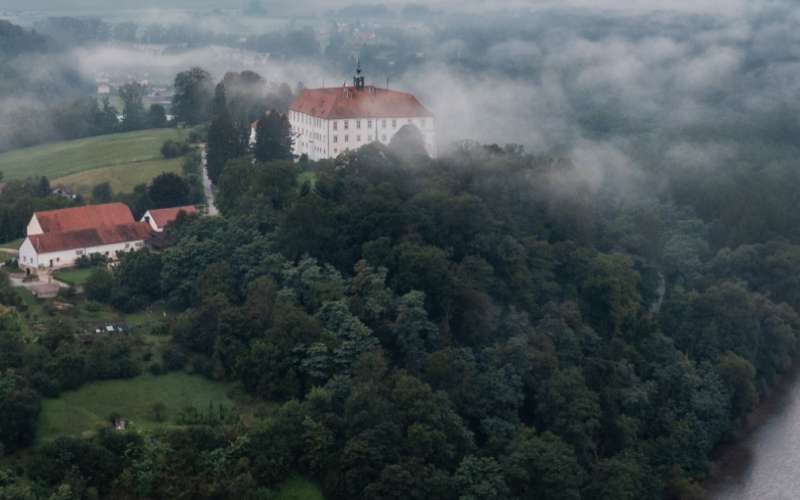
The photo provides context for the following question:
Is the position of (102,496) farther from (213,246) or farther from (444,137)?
(444,137)

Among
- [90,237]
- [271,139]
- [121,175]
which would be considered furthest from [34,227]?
[271,139]

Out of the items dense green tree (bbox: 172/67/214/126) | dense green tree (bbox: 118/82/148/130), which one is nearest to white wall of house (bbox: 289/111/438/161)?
dense green tree (bbox: 172/67/214/126)

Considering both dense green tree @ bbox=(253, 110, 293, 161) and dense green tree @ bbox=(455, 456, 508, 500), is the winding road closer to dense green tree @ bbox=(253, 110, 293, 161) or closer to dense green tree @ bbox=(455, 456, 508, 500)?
dense green tree @ bbox=(253, 110, 293, 161)

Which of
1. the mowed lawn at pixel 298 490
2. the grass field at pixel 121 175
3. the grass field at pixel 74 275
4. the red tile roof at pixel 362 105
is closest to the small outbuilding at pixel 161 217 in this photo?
the grass field at pixel 74 275

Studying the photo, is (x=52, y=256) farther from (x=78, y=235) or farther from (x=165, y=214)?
(x=165, y=214)

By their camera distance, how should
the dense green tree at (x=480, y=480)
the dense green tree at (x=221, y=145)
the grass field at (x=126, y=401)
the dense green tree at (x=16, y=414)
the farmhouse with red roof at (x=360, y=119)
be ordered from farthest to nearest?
the farmhouse with red roof at (x=360, y=119), the dense green tree at (x=221, y=145), the dense green tree at (x=480, y=480), the grass field at (x=126, y=401), the dense green tree at (x=16, y=414)

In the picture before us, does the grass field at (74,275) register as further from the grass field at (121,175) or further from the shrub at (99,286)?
the grass field at (121,175)
